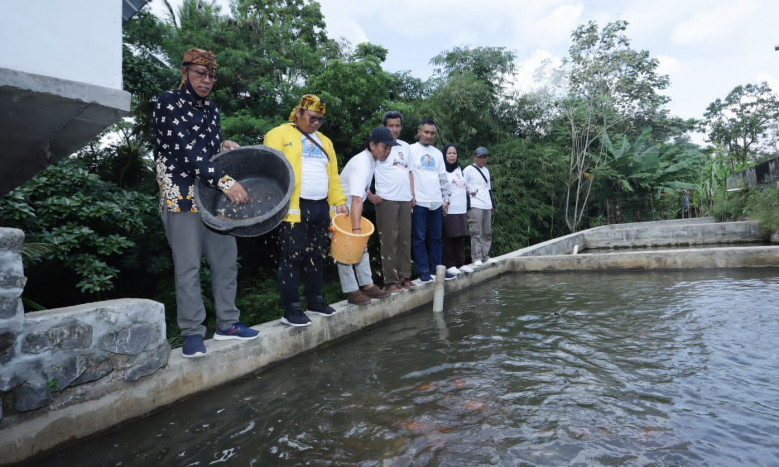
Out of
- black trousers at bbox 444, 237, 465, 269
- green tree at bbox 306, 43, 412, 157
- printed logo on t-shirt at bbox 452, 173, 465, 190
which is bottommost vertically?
black trousers at bbox 444, 237, 465, 269

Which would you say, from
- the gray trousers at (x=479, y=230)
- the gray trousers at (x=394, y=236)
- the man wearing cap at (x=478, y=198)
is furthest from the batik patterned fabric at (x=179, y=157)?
the gray trousers at (x=479, y=230)

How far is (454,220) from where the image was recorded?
5.66 meters

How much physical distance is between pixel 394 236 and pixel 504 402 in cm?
237

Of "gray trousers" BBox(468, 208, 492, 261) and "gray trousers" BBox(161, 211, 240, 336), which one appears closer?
"gray trousers" BBox(161, 211, 240, 336)

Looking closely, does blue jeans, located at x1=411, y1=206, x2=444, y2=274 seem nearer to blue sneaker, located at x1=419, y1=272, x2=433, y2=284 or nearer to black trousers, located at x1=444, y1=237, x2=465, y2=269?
blue sneaker, located at x1=419, y1=272, x2=433, y2=284

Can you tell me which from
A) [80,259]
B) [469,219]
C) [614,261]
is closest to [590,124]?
[614,261]

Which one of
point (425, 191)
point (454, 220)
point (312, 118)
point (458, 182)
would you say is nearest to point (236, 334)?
point (312, 118)

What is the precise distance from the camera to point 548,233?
14.8m

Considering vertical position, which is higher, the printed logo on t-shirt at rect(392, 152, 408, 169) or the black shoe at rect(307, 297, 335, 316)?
the printed logo on t-shirt at rect(392, 152, 408, 169)

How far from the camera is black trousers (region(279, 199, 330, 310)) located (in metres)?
3.23

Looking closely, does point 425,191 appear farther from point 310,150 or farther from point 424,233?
point 310,150

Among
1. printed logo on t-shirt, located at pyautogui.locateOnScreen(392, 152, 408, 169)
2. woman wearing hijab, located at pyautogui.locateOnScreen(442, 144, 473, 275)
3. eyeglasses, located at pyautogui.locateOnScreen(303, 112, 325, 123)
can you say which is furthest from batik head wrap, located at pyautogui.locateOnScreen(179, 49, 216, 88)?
woman wearing hijab, located at pyautogui.locateOnScreen(442, 144, 473, 275)

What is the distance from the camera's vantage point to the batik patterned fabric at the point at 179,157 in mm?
2578

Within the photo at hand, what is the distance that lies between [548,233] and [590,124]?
3.70 m
